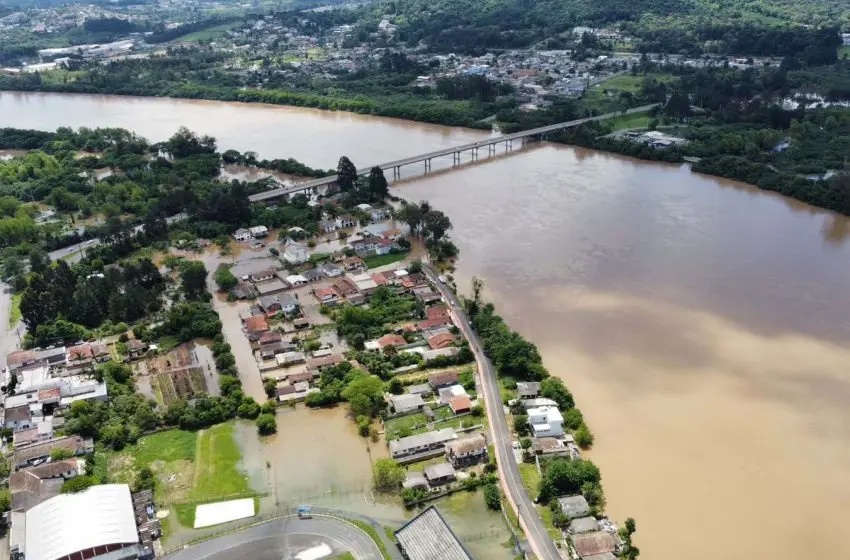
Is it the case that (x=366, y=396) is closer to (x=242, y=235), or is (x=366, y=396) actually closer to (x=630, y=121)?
(x=242, y=235)

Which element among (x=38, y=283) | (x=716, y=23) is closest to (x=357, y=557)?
(x=38, y=283)

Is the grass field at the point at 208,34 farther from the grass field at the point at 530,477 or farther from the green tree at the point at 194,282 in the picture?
the grass field at the point at 530,477

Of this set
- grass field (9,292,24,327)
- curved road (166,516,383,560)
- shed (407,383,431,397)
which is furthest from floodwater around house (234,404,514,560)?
grass field (9,292,24,327)

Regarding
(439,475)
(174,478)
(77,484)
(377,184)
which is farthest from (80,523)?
(377,184)

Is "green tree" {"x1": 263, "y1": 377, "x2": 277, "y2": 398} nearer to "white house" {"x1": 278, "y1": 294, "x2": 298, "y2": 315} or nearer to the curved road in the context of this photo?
"white house" {"x1": 278, "y1": 294, "x2": 298, "y2": 315}

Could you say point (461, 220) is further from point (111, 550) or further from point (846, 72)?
point (846, 72)
